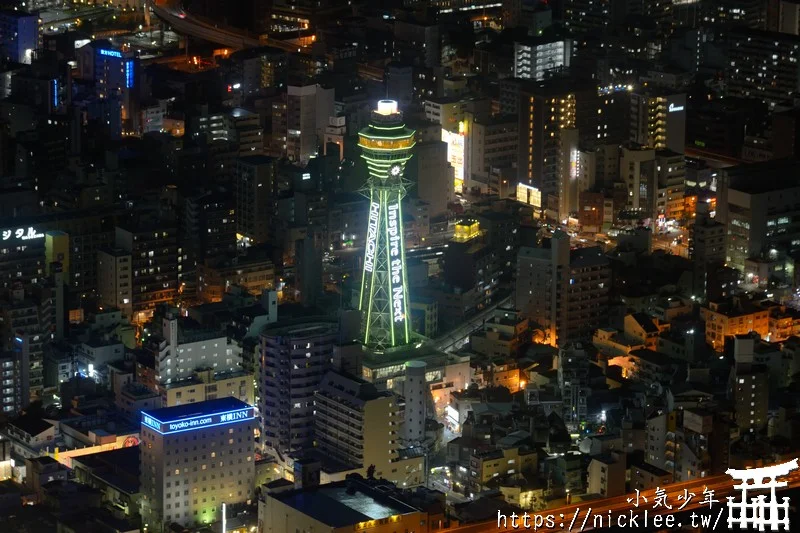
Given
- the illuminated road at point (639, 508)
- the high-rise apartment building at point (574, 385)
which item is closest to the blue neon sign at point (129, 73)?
the high-rise apartment building at point (574, 385)

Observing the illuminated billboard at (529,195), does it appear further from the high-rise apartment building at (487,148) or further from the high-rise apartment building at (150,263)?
the high-rise apartment building at (150,263)

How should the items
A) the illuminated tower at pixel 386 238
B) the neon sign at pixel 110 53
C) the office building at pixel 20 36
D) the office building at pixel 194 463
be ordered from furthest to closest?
the office building at pixel 20 36
the neon sign at pixel 110 53
the illuminated tower at pixel 386 238
the office building at pixel 194 463

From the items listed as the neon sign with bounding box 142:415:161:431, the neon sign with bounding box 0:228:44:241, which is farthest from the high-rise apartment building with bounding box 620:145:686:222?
the neon sign with bounding box 142:415:161:431

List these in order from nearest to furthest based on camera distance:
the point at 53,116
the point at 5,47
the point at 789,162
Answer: the point at 789,162 → the point at 53,116 → the point at 5,47

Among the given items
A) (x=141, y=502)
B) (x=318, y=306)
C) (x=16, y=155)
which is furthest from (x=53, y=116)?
(x=141, y=502)

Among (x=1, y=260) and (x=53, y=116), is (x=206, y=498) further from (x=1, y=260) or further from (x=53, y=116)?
(x=53, y=116)

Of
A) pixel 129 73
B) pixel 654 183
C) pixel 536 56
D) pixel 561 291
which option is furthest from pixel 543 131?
pixel 129 73

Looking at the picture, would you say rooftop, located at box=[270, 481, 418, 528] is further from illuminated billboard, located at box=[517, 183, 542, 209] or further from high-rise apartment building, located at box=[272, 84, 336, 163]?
high-rise apartment building, located at box=[272, 84, 336, 163]

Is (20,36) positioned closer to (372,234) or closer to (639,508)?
(372,234)
